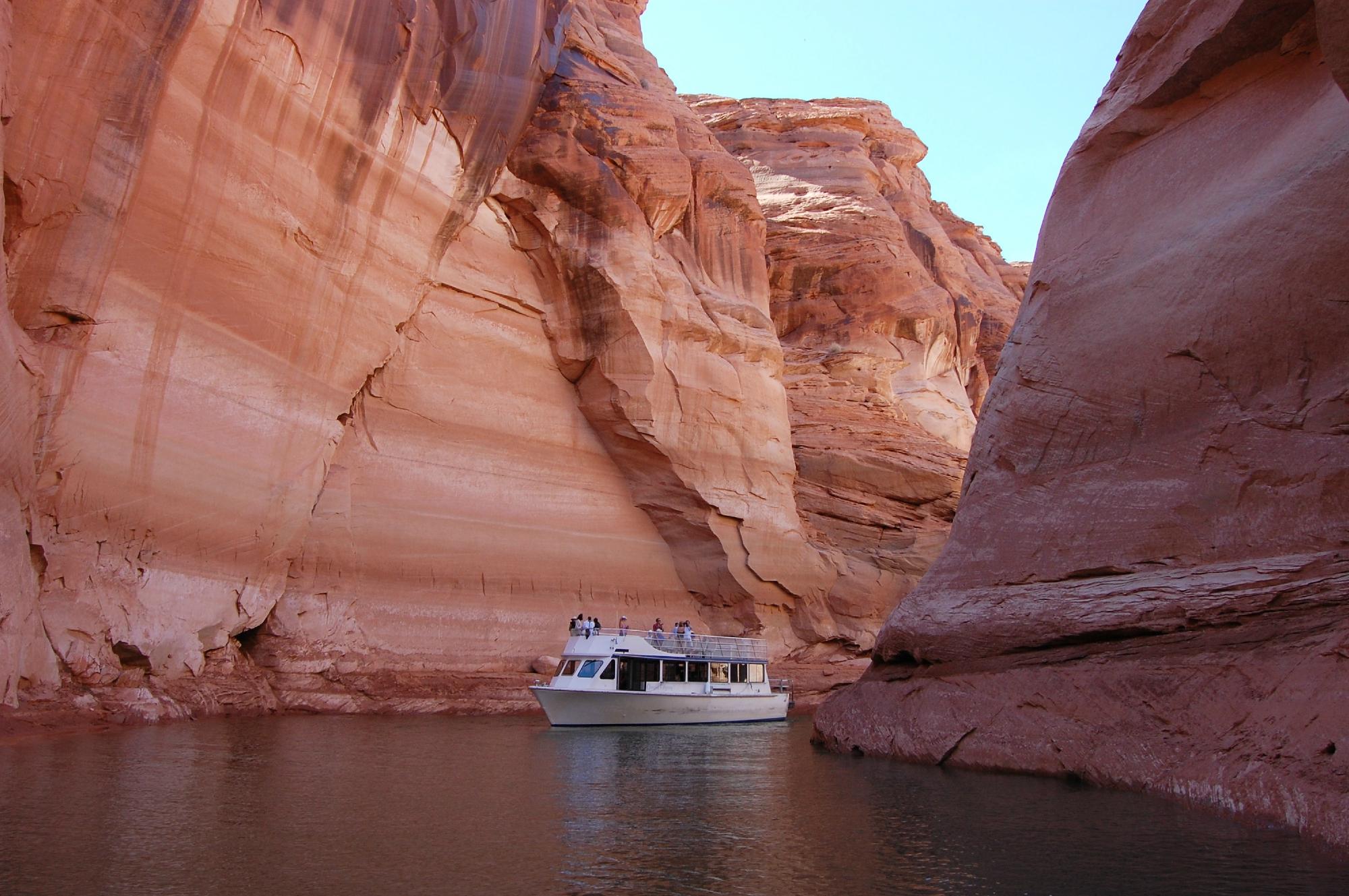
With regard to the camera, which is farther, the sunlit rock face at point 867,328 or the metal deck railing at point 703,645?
the sunlit rock face at point 867,328

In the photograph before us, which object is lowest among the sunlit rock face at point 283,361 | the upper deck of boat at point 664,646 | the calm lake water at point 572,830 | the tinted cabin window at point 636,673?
the calm lake water at point 572,830

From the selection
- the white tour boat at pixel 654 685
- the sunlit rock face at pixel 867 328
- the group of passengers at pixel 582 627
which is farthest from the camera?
the sunlit rock face at pixel 867 328

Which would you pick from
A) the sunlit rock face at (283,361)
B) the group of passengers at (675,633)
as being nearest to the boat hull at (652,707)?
the group of passengers at (675,633)

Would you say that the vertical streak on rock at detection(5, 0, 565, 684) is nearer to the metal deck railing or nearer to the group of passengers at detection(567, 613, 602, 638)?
the group of passengers at detection(567, 613, 602, 638)

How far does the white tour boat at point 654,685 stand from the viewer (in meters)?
19.9

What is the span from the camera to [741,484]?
28.1 metres

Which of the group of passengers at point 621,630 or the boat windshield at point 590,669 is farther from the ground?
the group of passengers at point 621,630

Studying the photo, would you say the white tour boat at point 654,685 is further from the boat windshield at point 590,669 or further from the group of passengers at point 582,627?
the group of passengers at point 582,627

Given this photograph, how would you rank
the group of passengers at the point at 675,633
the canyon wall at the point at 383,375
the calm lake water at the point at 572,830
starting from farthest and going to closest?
the group of passengers at the point at 675,633
the canyon wall at the point at 383,375
the calm lake water at the point at 572,830

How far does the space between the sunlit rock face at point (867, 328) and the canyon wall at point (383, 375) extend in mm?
261

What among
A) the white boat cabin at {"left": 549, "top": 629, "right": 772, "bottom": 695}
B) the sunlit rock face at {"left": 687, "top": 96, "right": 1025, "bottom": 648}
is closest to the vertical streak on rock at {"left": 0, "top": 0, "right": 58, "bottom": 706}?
the white boat cabin at {"left": 549, "top": 629, "right": 772, "bottom": 695}

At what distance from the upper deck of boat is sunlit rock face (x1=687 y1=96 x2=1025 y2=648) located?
4.58 metres

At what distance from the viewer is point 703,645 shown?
25234 millimetres

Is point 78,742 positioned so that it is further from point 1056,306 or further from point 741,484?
point 741,484
